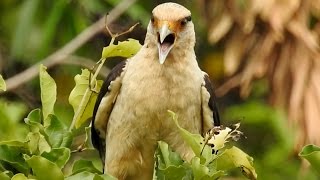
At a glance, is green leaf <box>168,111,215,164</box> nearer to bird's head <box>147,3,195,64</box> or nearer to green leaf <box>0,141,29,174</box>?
green leaf <box>0,141,29,174</box>

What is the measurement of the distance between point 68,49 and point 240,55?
2.82ft

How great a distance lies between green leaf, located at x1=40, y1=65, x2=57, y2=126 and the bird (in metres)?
0.42

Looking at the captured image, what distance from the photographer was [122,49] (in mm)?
3092

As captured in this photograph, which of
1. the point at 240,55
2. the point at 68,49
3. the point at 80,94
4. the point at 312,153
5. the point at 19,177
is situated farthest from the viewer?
the point at 68,49

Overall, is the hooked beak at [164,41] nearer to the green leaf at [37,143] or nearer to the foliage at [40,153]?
the foliage at [40,153]

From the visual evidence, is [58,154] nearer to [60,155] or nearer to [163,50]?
[60,155]

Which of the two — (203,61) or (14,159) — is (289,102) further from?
(14,159)

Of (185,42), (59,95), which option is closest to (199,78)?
(185,42)

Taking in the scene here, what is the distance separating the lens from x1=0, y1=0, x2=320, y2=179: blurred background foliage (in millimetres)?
5230

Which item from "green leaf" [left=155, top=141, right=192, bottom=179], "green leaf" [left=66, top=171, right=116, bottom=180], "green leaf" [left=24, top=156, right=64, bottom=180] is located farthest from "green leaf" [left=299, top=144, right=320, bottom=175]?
"green leaf" [left=24, top=156, right=64, bottom=180]

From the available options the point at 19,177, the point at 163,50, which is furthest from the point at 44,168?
the point at 163,50

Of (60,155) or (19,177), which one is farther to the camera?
(60,155)

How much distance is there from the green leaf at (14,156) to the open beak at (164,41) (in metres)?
0.60

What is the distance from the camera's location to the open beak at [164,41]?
3232 mm
